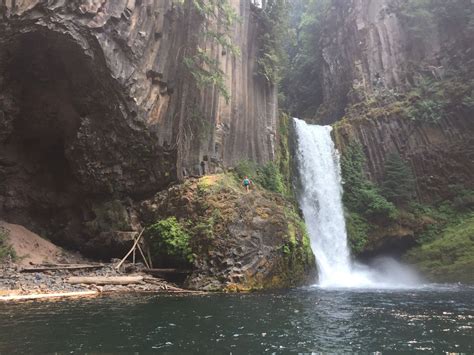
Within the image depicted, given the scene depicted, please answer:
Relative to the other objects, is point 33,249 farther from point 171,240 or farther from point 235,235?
point 235,235

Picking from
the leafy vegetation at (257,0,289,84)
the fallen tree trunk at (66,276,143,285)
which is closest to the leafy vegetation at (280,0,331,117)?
the leafy vegetation at (257,0,289,84)

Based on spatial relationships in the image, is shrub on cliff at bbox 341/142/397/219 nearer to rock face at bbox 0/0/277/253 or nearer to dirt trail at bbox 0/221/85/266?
rock face at bbox 0/0/277/253

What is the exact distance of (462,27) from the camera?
3219 centimetres

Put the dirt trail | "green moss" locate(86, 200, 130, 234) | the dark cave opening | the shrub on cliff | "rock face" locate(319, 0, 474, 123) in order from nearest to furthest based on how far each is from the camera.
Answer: the dark cave opening → the dirt trail → "green moss" locate(86, 200, 130, 234) → the shrub on cliff → "rock face" locate(319, 0, 474, 123)

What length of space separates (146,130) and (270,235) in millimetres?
7862

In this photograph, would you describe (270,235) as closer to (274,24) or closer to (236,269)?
(236,269)

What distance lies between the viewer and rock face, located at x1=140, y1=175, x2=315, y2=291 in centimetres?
1656

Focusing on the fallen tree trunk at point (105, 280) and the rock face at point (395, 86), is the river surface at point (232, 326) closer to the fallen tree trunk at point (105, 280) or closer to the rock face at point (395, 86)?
the fallen tree trunk at point (105, 280)

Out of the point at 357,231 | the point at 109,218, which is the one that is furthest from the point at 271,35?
the point at 109,218

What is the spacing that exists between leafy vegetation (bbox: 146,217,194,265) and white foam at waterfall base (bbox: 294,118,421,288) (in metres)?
7.70

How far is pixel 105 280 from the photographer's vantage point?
51.5 ft

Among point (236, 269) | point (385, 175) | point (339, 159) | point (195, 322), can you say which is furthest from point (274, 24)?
point (195, 322)

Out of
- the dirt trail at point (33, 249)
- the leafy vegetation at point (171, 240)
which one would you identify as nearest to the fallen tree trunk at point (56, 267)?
the dirt trail at point (33, 249)

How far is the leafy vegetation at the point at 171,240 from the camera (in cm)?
1743
